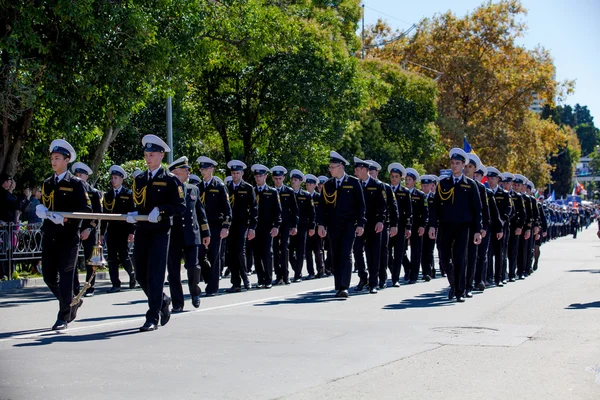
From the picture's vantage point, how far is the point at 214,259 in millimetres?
14562

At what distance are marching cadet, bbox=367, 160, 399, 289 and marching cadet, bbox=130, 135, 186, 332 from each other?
6.25 meters

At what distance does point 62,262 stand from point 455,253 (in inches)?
236

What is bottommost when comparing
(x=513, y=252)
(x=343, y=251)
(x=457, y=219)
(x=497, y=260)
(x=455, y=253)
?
(x=497, y=260)

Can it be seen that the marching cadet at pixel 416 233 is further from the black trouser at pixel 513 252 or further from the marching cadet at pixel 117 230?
the marching cadet at pixel 117 230

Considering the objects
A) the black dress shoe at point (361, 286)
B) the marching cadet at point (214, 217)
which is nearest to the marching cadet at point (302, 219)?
the black dress shoe at point (361, 286)

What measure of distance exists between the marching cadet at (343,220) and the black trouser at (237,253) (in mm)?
1727

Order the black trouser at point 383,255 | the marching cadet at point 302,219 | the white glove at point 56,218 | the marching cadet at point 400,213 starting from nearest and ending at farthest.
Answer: the white glove at point 56,218, the black trouser at point 383,255, the marching cadet at point 400,213, the marching cadet at point 302,219

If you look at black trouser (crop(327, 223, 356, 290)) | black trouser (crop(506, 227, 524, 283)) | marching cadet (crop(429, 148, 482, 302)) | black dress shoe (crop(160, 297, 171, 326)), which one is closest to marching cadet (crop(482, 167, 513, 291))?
black trouser (crop(506, 227, 524, 283))

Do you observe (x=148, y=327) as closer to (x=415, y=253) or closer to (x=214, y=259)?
(x=214, y=259)

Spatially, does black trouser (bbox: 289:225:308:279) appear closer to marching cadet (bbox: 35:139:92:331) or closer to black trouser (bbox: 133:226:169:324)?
black trouser (bbox: 133:226:169:324)

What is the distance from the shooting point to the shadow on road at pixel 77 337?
9425mm

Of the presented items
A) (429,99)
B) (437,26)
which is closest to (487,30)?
(437,26)

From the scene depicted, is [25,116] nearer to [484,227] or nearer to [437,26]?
[484,227]

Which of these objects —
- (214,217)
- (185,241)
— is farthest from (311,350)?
(214,217)
